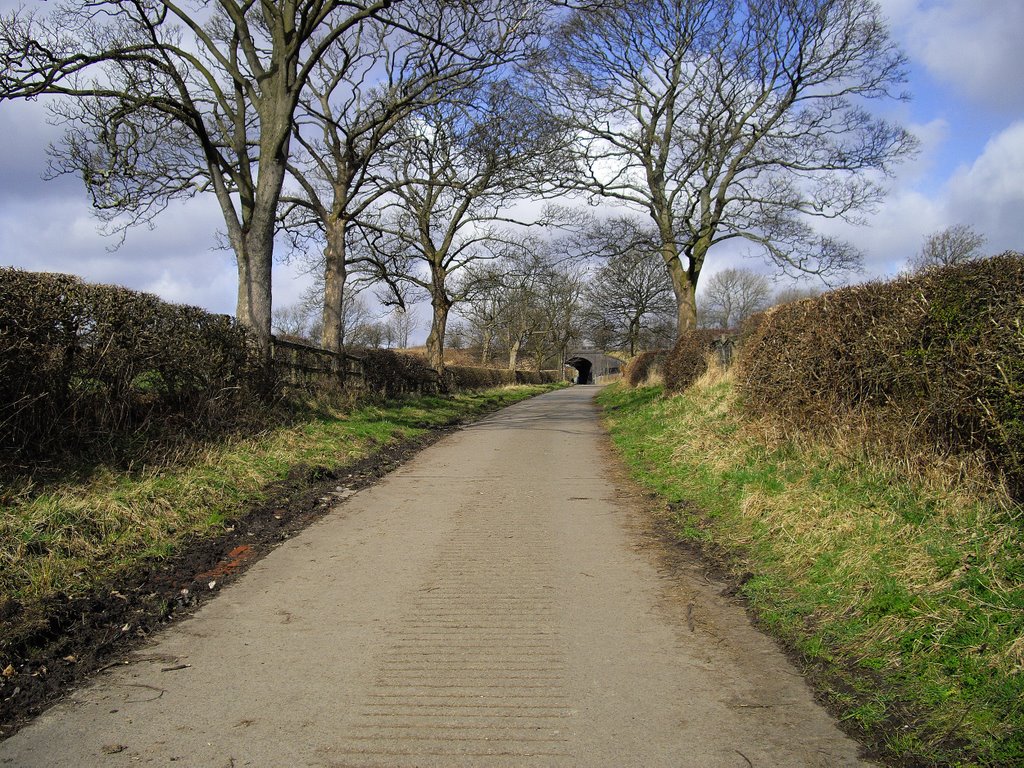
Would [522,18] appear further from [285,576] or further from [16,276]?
[285,576]

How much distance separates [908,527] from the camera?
16.2 feet

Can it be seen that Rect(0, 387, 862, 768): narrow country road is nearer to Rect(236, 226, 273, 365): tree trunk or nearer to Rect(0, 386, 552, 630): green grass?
Rect(0, 386, 552, 630): green grass

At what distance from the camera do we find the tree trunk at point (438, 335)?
93.1 ft

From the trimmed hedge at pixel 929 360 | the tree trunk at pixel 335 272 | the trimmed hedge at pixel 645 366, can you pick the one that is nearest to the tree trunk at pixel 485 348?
the trimmed hedge at pixel 645 366

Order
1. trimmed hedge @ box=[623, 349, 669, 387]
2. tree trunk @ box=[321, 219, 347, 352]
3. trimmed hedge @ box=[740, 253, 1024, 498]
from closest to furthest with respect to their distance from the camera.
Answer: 1. trimmed hedge @ box=[740, 253, 1024, 498]
2. tree trunk @ box=[321, 219, 347, 352]
3. trimmed hedge @ box=[623, 349, 669, 387]

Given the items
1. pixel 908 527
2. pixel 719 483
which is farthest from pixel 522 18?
pixel 908 527

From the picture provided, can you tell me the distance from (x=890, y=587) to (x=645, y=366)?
87.5 ft

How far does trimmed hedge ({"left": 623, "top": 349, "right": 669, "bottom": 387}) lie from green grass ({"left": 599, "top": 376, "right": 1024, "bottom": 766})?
2069 centimetres

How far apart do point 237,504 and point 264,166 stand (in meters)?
7.83

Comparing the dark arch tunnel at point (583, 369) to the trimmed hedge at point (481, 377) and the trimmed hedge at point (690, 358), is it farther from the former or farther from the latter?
the trimmed hedge at point (690, 358)

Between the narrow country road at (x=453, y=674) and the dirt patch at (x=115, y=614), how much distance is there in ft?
0.55

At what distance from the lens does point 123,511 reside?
607 centimetres

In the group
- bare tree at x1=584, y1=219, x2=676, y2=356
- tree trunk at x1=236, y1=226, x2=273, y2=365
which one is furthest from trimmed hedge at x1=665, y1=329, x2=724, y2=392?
Result: bare tree at x1=584, y1=219, x2=676, y2=356

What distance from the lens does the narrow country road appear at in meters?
3.11
